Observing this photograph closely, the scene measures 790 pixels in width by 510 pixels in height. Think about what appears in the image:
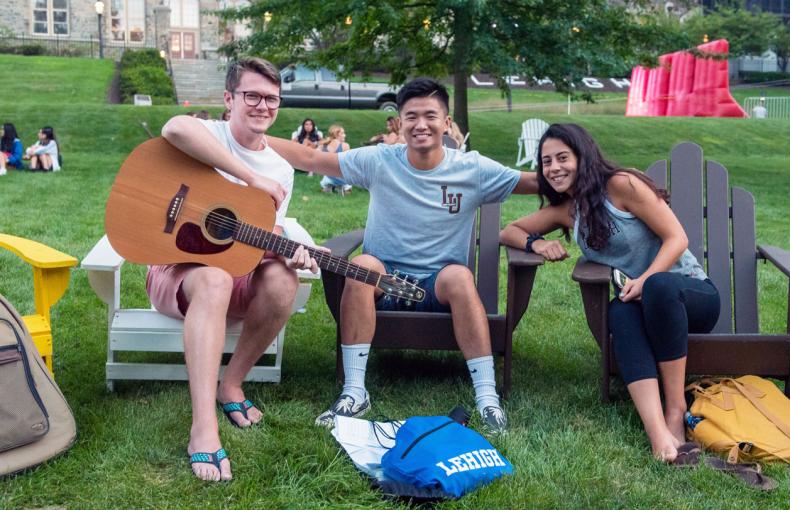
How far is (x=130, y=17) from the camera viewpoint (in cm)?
4009

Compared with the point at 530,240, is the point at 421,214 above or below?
above

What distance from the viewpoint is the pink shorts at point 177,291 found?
10.8 ft

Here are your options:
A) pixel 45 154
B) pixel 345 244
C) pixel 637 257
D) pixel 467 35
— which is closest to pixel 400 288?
pixel 345 244

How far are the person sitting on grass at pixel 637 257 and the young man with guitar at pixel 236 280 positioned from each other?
102 centimetres

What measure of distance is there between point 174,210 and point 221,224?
0.17 meters

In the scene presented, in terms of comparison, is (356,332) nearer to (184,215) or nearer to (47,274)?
(184,215)

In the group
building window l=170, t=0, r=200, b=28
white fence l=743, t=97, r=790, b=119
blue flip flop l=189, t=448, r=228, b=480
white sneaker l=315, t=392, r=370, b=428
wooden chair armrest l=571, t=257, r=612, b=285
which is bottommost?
white sneaker l=315, t=392, r=370, b=428

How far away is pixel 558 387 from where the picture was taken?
3.80 meters

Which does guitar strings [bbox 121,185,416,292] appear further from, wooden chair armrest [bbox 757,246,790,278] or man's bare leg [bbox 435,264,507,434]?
wooden chair armrest [bbox 757,246,790,278]

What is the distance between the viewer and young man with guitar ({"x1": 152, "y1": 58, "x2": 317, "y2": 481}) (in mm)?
3023

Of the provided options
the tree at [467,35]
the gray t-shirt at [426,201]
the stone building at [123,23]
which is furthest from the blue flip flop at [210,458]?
the stone building at [123,23]

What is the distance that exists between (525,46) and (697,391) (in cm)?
1024

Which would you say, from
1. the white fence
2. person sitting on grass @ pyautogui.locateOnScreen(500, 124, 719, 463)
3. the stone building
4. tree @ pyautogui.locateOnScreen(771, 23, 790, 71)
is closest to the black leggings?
person sitting on grass @ pyautogui.locateOnScreen(500, 124, 719, 463)

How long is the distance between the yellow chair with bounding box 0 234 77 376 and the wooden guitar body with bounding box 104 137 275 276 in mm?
232
